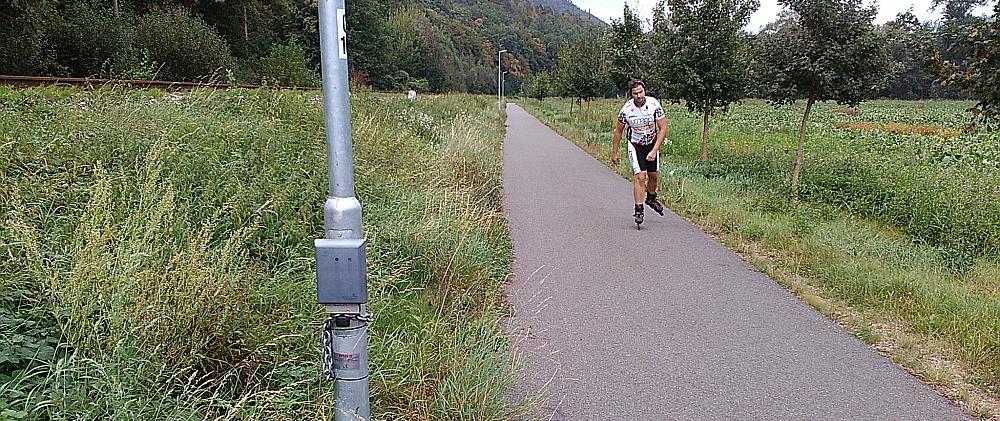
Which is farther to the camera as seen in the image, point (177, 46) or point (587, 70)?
point (587, 70)

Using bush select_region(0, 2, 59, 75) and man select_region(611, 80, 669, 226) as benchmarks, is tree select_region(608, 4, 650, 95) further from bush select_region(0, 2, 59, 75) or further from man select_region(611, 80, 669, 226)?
bush select_region(0, 2, 59, 75)

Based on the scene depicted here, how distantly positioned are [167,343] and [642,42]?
24571mm

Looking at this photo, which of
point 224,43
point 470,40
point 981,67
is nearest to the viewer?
point 981,67

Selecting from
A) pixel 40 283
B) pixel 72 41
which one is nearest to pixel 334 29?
pixel 40 283

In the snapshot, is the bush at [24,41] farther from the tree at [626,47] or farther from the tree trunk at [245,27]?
the tree trunk at [245,27]

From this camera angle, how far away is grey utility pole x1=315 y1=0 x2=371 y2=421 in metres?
2.35

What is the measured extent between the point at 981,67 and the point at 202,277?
286 inches

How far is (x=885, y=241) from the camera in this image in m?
8.05

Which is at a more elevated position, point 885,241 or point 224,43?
point 224,43

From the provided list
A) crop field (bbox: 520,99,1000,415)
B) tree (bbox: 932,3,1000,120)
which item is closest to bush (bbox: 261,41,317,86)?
crop field (bbox: 520,99,1000,415)

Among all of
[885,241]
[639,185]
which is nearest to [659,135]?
[639,185]

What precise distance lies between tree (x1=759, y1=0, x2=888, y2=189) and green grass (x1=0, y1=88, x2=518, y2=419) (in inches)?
267

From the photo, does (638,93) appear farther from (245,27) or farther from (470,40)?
(470,40)

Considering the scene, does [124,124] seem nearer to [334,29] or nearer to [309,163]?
[309,163]
